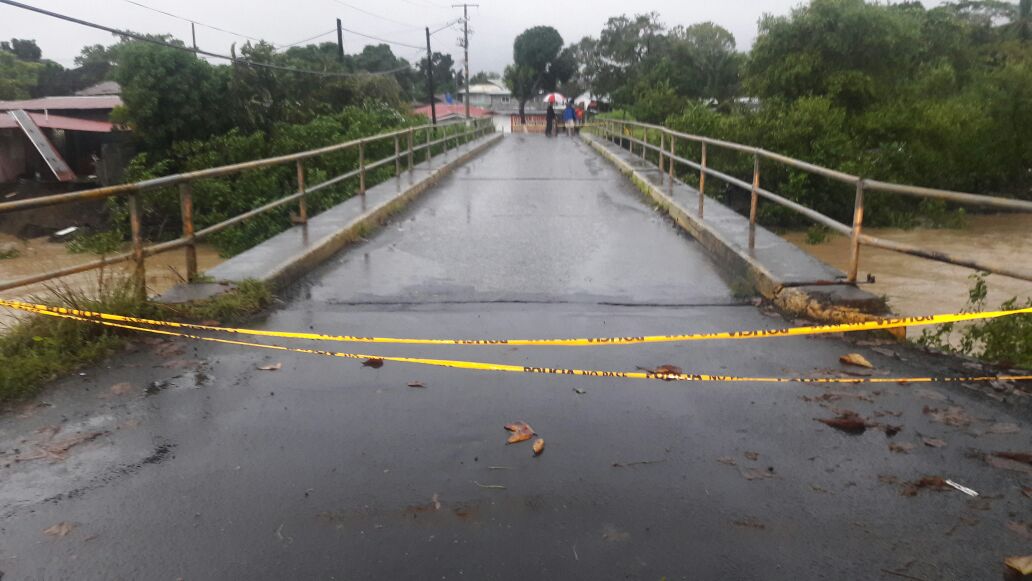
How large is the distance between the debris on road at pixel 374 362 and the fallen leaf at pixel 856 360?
2.98 m

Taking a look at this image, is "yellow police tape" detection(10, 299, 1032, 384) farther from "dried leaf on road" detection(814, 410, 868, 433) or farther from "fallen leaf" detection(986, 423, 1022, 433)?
"fallen leaf" detection(986, 423, 1022, 433)

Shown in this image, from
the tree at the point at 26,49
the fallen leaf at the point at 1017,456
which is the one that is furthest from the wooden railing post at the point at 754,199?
the tree at the point at 26,49

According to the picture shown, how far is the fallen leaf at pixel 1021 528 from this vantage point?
317cm

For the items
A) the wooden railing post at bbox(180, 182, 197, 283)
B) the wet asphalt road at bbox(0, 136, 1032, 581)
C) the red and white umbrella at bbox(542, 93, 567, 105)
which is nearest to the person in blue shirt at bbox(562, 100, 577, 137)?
the red and white umbrella at bbox(542, 93, 567, 105)

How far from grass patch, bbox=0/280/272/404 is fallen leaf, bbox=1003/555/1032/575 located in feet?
16.0

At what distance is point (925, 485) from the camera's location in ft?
11.8

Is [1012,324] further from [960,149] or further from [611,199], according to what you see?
[960,149]

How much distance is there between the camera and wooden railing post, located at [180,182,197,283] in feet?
21.0

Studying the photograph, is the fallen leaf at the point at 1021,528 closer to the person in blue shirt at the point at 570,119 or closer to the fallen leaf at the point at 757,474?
the fallen leaf at the point at 757,474

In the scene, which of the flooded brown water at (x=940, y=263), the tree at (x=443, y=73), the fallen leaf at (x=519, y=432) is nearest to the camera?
the fallen leaf at (x=519, y=432)

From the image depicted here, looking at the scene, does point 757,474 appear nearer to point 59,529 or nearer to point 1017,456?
point 1017,456

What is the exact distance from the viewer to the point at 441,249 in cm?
992

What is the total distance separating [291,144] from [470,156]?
6.75 meters

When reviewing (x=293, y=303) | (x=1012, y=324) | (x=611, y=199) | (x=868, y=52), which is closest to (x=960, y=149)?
(x=868, y=52)
